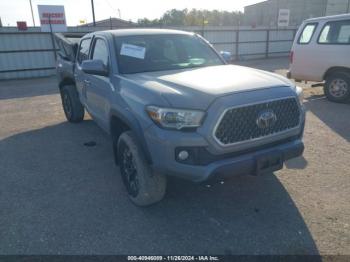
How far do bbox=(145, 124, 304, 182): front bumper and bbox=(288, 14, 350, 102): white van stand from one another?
556 cm

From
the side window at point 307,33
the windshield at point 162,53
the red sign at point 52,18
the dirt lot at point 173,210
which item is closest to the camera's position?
the dirt lot at point 173,210

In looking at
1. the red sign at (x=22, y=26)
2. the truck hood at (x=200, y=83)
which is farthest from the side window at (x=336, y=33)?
the red sign at (x=22, y=26)

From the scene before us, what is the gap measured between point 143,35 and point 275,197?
2.71m

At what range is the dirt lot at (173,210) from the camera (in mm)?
2725

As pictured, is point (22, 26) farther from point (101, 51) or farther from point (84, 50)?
point (101, 51)

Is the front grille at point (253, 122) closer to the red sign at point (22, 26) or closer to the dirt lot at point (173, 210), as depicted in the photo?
the dirt lot at point (173, 210)

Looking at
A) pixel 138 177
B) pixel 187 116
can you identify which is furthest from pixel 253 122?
pixel 138 177

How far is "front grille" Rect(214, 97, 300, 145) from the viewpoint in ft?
8.57

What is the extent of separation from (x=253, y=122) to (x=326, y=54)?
583 centimetres

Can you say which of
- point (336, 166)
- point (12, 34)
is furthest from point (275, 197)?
point (12, 34)

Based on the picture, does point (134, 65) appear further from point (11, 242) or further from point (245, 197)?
point (11, 242)

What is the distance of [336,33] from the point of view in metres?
7.22

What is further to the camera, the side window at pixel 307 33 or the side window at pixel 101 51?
the side window at pixel 307 33

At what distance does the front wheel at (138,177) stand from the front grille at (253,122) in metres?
0.85
